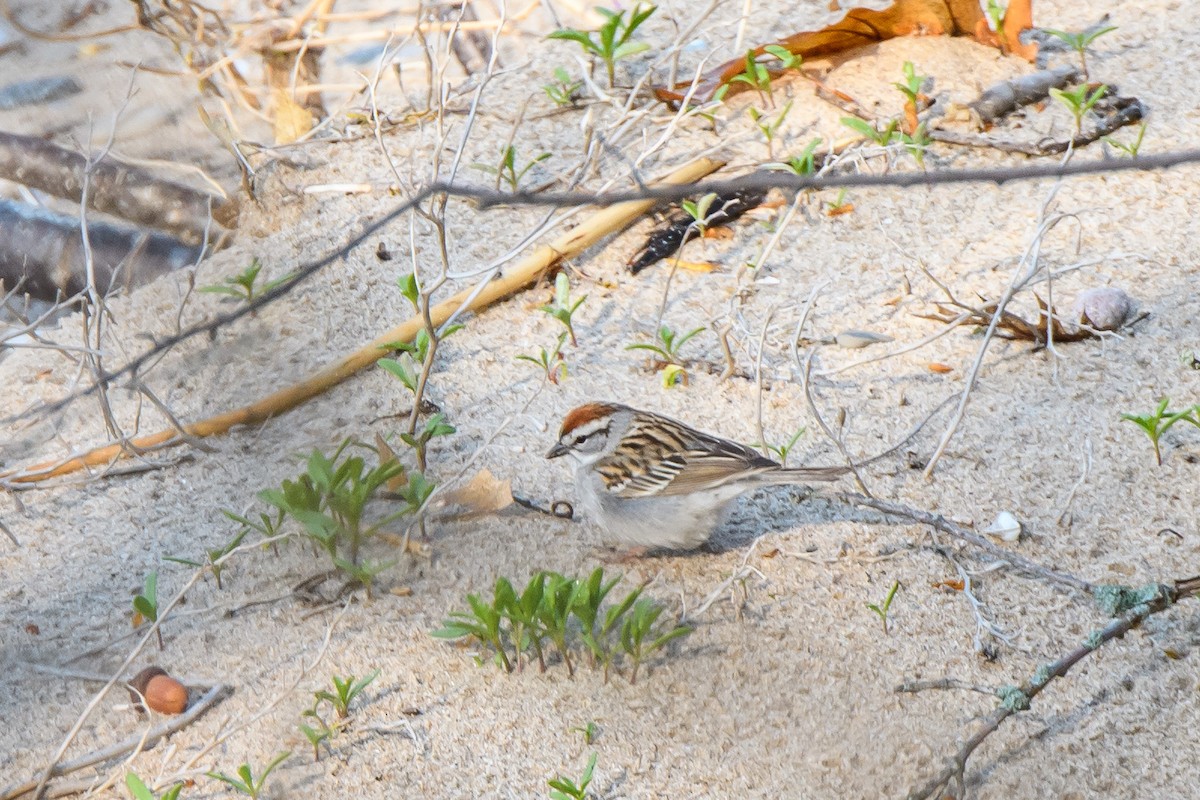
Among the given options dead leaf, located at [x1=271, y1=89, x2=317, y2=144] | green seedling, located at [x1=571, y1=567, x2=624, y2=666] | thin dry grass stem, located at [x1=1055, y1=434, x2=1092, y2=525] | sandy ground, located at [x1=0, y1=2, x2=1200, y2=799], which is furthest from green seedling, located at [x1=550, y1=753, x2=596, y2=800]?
dead leaf, located at [x1=271, y1=89, x2=317, y2=144]

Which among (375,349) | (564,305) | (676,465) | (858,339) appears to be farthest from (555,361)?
(858,339)

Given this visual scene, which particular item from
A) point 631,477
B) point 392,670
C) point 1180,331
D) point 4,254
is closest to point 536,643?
point 392,670

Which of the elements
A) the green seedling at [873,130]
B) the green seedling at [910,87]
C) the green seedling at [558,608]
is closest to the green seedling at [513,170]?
the green seedling at [873,130]

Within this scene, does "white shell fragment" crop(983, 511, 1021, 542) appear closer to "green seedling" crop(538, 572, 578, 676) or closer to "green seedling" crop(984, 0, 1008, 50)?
"green seedling" crop(538, 572, 578, 676)

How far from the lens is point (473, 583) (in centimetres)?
341

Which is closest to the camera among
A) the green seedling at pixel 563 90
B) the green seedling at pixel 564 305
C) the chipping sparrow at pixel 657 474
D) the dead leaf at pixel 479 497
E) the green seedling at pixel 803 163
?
the chipping sparrow at pixel 657 474

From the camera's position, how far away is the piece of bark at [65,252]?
5324 mm

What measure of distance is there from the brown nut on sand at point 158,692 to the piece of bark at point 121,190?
8.73 ft

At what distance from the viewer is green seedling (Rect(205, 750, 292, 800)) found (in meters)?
2.70

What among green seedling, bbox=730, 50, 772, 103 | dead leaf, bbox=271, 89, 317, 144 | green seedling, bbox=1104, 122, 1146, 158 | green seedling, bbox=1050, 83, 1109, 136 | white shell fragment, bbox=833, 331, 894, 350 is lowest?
white shell fragment, bbox=833, 331, 894, 350

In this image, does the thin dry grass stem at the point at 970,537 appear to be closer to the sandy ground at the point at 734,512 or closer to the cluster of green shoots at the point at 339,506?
the sandy ground at the point at 734,512

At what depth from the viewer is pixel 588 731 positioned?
2.90 m

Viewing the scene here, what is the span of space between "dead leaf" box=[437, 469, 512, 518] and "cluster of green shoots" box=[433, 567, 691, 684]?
1.83ft

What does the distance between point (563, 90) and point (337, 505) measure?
295 centimetres
